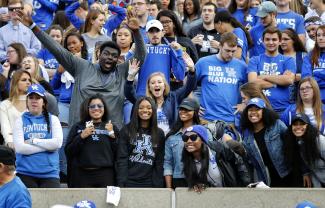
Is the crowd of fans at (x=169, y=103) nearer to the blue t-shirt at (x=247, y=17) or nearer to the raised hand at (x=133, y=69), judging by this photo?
the raised hand at (x=133, y=69)

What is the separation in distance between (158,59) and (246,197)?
9.83 feet

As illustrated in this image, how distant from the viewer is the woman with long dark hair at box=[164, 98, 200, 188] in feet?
44.3

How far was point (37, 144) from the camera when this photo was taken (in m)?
13.5

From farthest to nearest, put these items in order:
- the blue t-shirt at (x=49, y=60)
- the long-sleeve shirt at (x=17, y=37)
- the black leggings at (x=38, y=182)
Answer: the long-sleeve shirt at (x=17, y=37) → the blue t-shirt at (x=49, y=60) → the black leggings at (x=38, y=182)

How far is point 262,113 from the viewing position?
45.1ft

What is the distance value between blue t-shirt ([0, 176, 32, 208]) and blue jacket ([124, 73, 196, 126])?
4.43 meters

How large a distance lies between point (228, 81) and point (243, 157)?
2057mm

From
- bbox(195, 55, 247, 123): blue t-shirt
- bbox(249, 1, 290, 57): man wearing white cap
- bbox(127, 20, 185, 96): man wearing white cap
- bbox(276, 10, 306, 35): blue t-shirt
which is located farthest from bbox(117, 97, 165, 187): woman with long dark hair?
bbox(276, 10, 306, 35): blue t-shirt

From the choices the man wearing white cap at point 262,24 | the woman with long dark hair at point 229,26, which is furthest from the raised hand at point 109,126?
the man wearing white cap at point 262,24

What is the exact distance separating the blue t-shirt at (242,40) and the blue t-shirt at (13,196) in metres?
6.66

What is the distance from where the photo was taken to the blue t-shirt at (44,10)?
65.1 ft

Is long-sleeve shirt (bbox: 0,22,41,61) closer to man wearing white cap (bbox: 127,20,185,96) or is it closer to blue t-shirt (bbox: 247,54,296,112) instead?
man wearing white cap (bbox: 127,20,185,96)

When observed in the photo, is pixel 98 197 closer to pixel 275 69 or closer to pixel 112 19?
pixel 275 69

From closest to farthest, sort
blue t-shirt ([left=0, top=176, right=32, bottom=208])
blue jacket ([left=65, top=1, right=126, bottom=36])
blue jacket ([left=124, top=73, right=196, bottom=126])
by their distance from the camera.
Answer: blue t-shirt ([left=0, top=176, right=32, bottom=208])
blue jacket ([left=124, top=73, right=196, bottom=126])
blue jacket ([left=65, top=1, right=126, bottom=36])
